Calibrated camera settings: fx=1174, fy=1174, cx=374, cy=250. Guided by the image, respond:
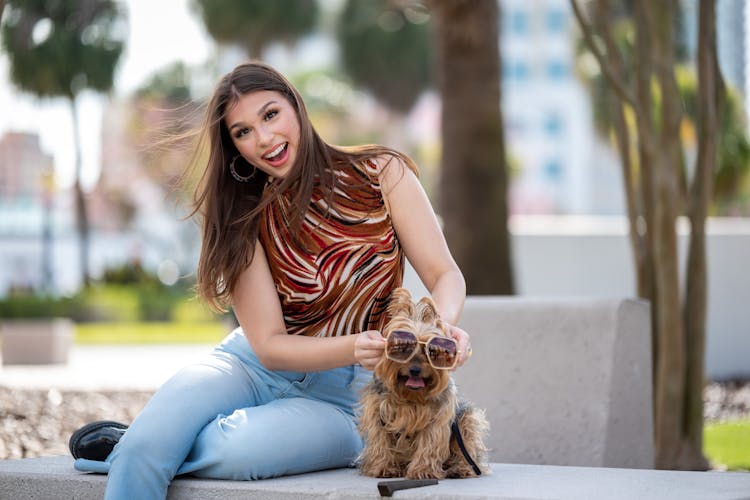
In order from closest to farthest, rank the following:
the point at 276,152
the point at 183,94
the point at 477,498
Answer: the point at 477,498 < the point at 276,152 < the point at 183,94

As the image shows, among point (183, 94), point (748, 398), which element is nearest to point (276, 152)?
point (748, 398)

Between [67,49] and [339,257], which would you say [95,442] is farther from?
[67,49]

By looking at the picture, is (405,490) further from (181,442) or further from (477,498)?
(181,442)

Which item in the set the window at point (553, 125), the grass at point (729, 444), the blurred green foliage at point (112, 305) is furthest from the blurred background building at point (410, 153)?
the blurred green foliage at point (112, 305)

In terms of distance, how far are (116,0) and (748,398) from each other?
34092 millimetres

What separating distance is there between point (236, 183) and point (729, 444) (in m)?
5.43

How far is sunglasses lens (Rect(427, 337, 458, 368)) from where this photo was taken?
3219 millimetres

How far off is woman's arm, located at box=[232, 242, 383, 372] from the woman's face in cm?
30

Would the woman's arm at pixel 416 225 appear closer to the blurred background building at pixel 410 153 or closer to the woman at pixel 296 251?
the woman at pixel 296 251

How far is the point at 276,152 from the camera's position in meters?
3.95

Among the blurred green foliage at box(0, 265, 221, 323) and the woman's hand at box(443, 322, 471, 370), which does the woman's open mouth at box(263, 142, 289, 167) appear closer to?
the woman's hand at box(443, 322, 471, 370)

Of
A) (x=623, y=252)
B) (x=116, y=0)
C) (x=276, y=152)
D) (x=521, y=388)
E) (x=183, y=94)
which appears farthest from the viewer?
(x=183, y=94)

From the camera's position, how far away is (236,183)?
13.5 feet

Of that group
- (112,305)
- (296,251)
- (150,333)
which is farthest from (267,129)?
(112,305)
